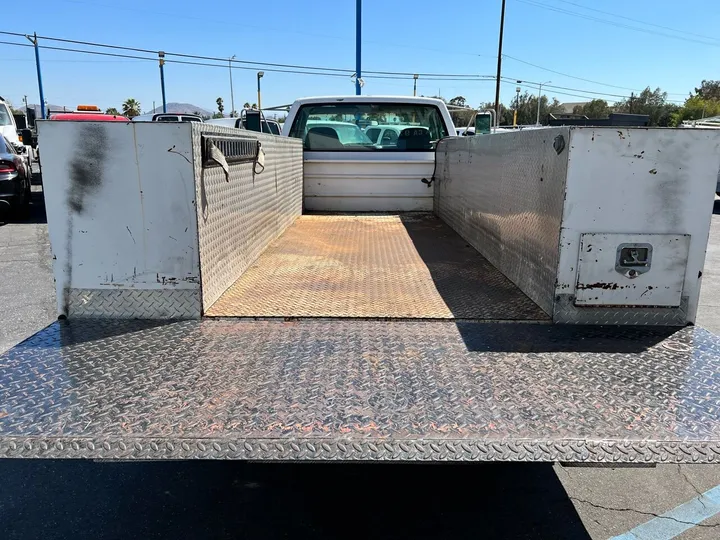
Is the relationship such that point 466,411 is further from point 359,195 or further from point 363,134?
point 363,134

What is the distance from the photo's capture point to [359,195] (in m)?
5.61

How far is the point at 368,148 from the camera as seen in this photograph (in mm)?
5648

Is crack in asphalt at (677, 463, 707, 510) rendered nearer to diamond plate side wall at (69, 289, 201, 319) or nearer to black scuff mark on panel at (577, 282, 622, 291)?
black scuff mark on panel at (577, 282, 622, 291)

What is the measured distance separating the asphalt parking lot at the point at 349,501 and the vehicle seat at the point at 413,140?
3.62 metres

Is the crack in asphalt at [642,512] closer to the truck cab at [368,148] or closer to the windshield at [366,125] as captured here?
the truck cab at [368,148]

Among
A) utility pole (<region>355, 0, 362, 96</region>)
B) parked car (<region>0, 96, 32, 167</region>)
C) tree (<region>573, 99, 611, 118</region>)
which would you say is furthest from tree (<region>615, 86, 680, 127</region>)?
parked car (<region>0, 96, 32, 167</region>)

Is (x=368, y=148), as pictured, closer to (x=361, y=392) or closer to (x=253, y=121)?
(x=253, y=121)

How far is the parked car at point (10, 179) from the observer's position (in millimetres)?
9578

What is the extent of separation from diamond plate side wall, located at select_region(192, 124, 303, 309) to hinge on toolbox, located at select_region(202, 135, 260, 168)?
3 centimetres

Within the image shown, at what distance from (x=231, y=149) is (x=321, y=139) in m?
3.18

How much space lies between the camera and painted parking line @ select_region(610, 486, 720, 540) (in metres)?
2.32

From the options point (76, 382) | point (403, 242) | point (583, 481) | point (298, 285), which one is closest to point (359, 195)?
point (403, 242)

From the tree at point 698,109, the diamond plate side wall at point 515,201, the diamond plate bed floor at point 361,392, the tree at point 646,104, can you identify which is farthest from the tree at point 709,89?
the diamond plate bed floor at point 361,392

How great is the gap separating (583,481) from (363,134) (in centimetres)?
409
